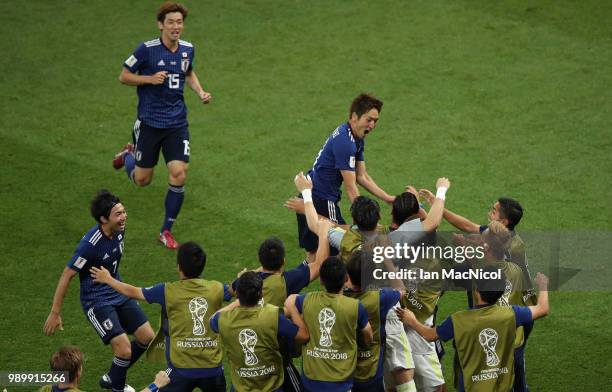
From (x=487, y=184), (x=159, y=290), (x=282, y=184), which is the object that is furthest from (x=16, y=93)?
(x=159, y=290)

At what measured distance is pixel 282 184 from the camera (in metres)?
11.9

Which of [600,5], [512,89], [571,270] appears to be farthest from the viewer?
[600,5]

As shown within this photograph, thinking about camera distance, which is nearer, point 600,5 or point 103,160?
point 103,160

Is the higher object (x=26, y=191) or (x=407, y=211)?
(x=407, y=211)

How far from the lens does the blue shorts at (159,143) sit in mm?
10820

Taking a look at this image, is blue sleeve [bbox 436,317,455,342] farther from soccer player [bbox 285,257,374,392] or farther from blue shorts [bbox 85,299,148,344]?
blue shorts [bbox 85,299,148,344]

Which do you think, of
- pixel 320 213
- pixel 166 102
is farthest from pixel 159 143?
pixel 320 213

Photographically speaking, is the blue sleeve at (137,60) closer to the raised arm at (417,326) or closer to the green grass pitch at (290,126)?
the green grass pitch at (290,126)

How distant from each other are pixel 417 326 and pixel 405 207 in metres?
1.04

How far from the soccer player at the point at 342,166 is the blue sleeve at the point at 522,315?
7.58 ft

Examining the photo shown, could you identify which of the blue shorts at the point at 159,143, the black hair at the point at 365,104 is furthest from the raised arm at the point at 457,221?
the blue shorts at the point at 159,143

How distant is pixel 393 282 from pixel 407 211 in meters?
→ 0.66

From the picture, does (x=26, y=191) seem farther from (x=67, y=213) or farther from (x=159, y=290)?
(x=159, y=290)

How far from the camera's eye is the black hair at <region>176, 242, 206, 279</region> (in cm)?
716
